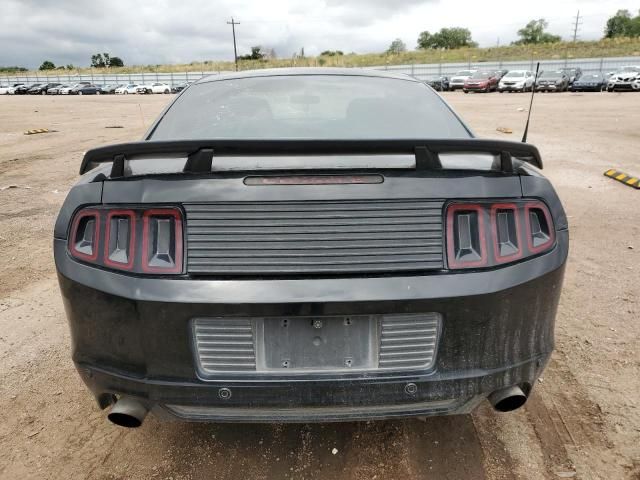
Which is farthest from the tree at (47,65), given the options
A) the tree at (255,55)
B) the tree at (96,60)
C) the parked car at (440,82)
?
the parked car at (440,82)

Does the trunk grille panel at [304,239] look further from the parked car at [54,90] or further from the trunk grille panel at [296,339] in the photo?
the parked car at [54,90]

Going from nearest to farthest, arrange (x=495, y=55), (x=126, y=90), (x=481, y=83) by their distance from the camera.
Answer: (x=481, y=83), (x=126, y=90), (x=495, y=55)

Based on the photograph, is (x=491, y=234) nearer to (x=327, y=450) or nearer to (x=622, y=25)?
(x=327, y=450)

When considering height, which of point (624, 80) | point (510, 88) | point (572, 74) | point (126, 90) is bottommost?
point (126, 90)

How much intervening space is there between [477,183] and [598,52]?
2769 inches

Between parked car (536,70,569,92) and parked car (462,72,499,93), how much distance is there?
11.9ft

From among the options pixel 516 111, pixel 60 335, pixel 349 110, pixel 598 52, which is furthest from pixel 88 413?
pixel 598 52

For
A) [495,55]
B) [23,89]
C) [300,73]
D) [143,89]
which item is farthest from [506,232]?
[23,89]

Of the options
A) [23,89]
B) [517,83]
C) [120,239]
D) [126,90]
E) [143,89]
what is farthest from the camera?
[23,89]

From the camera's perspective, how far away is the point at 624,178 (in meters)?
7.55

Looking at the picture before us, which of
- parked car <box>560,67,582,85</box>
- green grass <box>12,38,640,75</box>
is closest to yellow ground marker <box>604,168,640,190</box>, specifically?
parked car <box>560,67,582,85</box>

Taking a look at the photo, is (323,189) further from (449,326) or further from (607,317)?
(607,317)

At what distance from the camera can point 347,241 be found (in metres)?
1.72

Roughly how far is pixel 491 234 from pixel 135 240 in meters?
1.25
